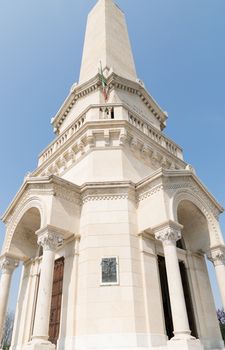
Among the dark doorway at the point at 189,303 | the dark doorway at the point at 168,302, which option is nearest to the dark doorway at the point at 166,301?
the dark doorway at the point at 168,302

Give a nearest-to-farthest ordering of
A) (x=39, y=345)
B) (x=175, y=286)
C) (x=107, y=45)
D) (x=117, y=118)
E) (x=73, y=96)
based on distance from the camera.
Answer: (x=39, y=345) < (x=175, y=286) < (x=117, y=118) < (x=73, y=96) < (x=107, y=45)

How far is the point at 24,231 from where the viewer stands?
14172mm

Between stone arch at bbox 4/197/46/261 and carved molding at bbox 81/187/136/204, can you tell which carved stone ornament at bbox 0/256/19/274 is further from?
carved molding at bbox 81/187/136/204

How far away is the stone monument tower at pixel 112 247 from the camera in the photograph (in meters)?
10.1

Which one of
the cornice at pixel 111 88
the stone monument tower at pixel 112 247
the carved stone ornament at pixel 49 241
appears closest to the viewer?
the stone monument tower at pixel 112 247

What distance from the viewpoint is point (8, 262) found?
13586 mm

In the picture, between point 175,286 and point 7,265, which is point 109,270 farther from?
point 7,265

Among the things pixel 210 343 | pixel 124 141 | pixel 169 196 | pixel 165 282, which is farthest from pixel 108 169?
pixel 210 343

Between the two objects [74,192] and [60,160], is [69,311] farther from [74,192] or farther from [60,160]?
[60,160]

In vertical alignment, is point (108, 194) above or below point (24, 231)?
above

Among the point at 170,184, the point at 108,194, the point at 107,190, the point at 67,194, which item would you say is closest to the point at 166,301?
the point at 170,184

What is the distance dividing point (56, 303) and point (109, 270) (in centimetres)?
284

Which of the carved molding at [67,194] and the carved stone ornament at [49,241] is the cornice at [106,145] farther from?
the carved stone ornament at [49,241]

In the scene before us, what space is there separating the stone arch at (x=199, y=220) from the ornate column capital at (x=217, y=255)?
261 millimetres
